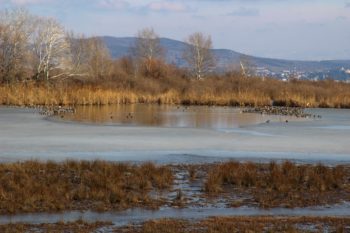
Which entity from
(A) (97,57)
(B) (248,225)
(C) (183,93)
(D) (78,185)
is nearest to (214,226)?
(B) (248,225)

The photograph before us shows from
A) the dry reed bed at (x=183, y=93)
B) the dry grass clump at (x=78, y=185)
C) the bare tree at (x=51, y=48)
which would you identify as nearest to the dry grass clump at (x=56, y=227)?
the dry grass clump at (x=78, y=185)

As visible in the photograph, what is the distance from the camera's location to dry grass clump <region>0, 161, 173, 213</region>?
9883 millimetres

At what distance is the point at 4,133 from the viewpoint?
2084 cm

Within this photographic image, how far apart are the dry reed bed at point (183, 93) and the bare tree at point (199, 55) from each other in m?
34.1

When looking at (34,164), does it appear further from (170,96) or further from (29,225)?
(170,96)

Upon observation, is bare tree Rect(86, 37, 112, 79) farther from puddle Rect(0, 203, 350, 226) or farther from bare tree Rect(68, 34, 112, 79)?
puddle Rect(0, 203, 350, 226)

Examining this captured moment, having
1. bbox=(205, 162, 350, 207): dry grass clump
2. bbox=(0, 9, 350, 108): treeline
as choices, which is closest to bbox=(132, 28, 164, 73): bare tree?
bbox=(0, 9, 350, 108): treeline

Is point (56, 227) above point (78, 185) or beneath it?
beneath

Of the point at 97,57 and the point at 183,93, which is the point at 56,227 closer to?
the point at 183,93

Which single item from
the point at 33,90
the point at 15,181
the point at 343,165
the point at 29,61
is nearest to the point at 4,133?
the point at 15,181

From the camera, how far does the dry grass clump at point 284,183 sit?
10.8 meters

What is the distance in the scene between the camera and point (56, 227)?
27.3ft

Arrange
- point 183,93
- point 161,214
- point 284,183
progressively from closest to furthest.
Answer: point 161,214, point 284,183, point 183,93

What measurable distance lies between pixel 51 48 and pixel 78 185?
137 feet
